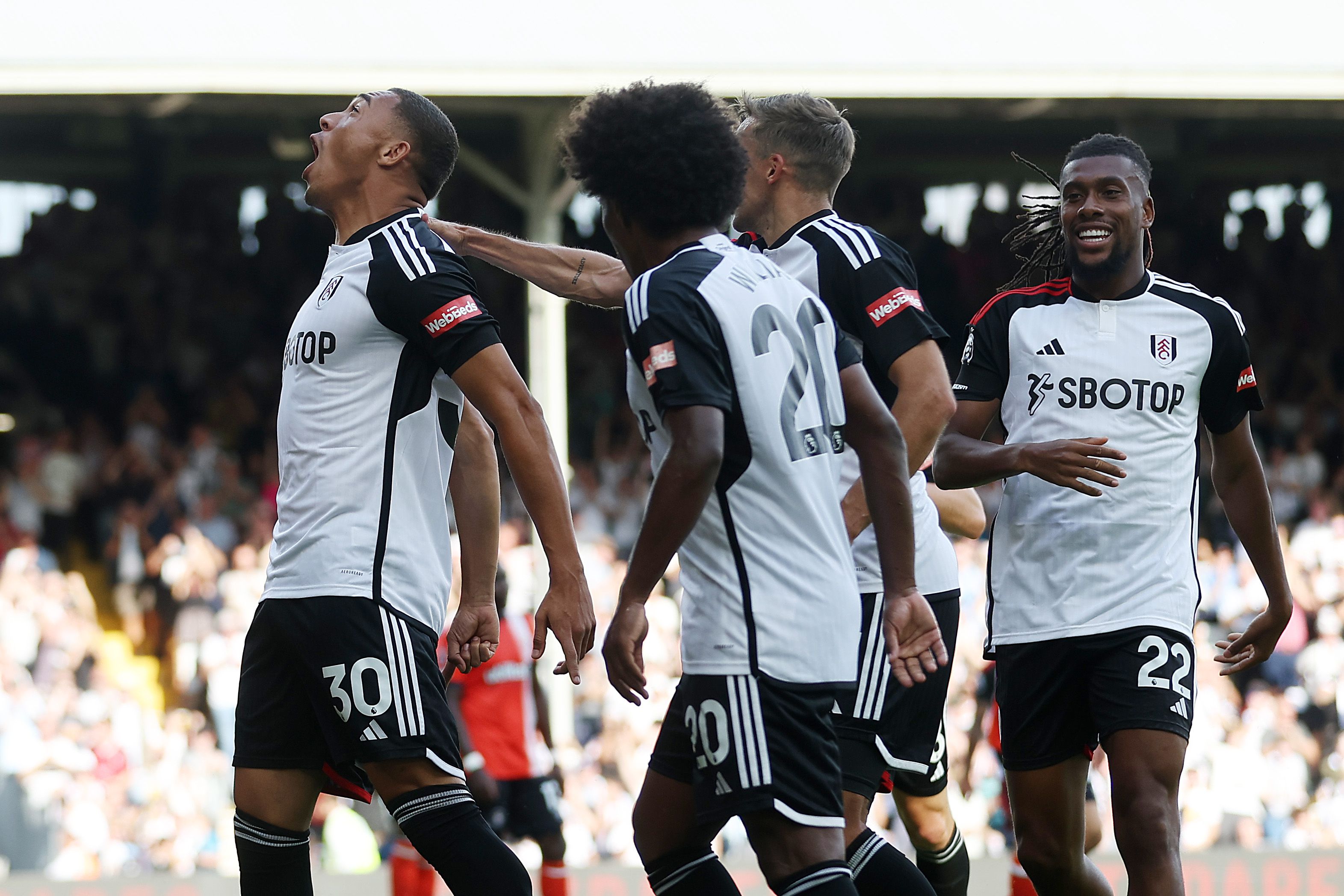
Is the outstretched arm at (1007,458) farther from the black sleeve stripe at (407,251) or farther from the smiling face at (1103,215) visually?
the black sleeve stripe at (407,251)

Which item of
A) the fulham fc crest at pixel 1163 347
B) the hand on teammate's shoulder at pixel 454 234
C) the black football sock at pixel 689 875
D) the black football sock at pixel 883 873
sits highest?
the hand on teammate's shoulder at pixel 454 234

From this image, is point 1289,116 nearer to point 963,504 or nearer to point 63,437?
point 963,504

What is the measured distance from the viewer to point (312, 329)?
154 inches

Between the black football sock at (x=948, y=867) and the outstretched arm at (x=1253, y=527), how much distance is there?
1090 mm

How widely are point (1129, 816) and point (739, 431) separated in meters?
1.68

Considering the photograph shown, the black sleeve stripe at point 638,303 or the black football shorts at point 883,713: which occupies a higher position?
the black sleeve stripe at point 638,303

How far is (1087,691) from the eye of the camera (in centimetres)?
446

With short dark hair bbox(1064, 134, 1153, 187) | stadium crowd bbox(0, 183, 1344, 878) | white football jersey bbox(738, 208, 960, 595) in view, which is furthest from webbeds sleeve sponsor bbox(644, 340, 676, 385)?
stadium crowd bbox(0, 183, 1344, 878)

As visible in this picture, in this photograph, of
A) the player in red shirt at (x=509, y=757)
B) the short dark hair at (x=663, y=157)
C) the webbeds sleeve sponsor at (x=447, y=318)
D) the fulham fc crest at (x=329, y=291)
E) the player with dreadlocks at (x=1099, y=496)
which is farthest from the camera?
the player in red shirt at (x=509, y=757)

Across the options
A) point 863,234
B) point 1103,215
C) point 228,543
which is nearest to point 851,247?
point 863,234

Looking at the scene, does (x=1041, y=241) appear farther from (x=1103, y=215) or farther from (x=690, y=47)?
(x=690, y=47)

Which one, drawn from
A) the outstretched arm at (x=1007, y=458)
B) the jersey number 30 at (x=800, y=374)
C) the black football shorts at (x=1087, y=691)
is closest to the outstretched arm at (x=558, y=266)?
the outstretched arm at (x=1007, y=458)

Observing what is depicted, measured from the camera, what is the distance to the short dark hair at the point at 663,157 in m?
3.42

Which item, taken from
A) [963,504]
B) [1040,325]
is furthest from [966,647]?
[1040,325]
